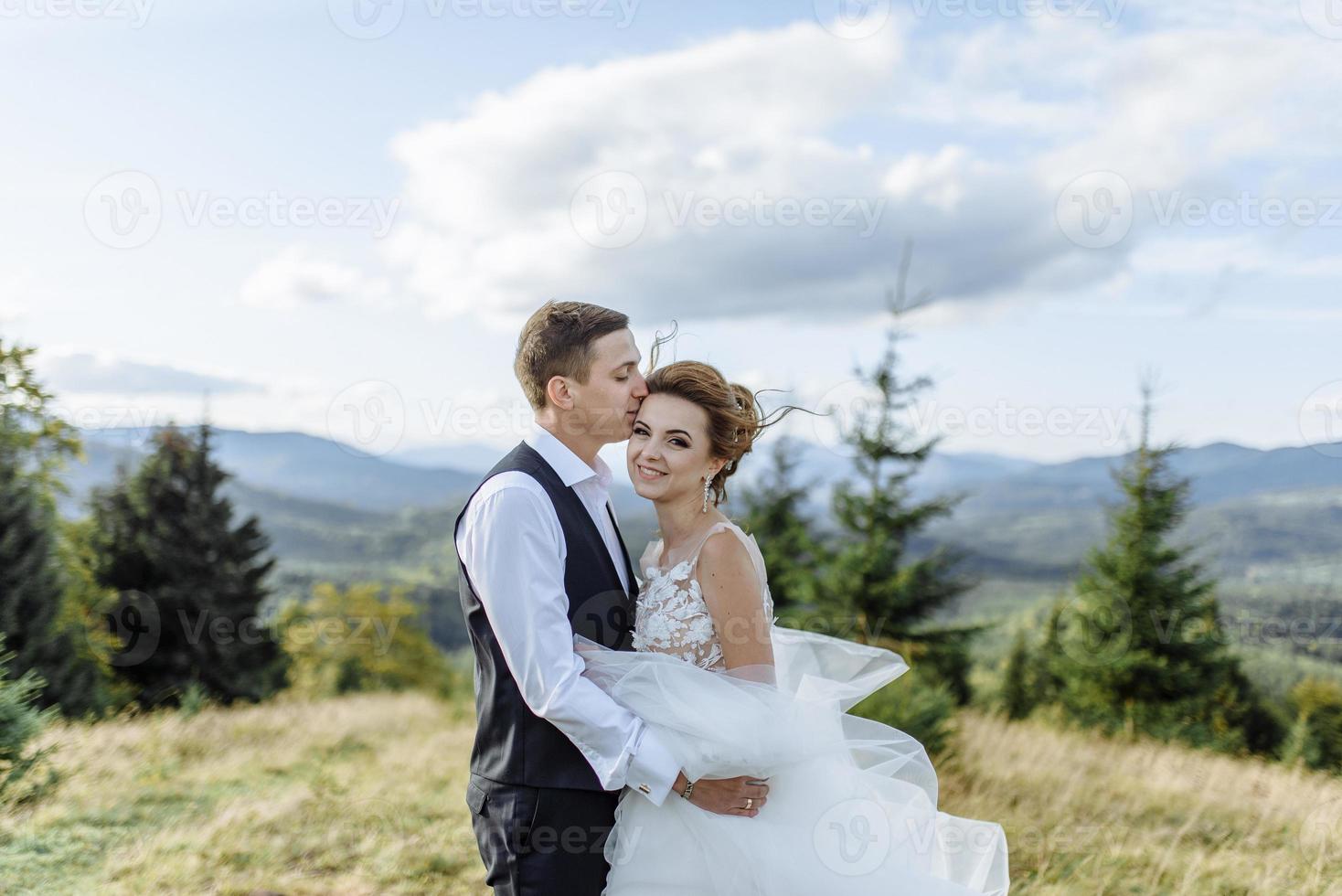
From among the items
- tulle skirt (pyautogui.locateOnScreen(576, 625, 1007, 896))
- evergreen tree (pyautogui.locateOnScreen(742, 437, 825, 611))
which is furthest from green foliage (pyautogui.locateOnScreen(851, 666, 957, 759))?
evergreen tree (pyautogui.locateOnScreen(742, 437, 825, 611))

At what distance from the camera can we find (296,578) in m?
107

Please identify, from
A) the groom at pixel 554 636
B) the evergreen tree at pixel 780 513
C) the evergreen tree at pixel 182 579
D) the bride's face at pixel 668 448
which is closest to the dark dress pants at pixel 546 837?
the groom at pixel 554 636

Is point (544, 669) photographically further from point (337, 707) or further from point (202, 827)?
point (337, 707)

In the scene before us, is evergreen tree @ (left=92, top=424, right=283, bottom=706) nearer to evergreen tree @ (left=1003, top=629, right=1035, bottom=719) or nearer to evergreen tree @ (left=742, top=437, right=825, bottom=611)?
evergreen tree @ (left=742, top=437, right=825, bottom=611)

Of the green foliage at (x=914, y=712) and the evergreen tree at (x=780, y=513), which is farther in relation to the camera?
the evergreen tree at (x=780, y=513)

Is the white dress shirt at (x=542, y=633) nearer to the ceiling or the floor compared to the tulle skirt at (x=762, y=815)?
nearer to the ceiling

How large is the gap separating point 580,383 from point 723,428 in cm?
54

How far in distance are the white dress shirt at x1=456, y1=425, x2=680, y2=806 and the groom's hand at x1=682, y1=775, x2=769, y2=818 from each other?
0.17 meters

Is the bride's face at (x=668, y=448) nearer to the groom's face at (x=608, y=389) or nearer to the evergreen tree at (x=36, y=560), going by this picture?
the groom's face at (x=608, y=389)

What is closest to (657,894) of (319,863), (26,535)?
(319,863)

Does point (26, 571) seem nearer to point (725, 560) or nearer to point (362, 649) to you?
Result: point (725, 560)

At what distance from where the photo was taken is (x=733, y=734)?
2.74 meters

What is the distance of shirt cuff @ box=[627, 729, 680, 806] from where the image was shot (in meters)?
2.64

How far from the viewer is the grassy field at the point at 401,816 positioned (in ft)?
17.2
